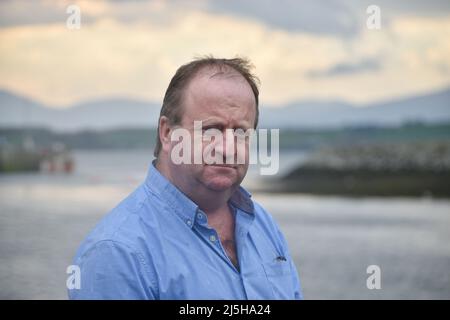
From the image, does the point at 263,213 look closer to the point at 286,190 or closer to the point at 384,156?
the point at 286,190

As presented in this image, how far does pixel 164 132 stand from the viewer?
220 cm

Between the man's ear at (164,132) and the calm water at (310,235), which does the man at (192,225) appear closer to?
the man's ear at (164,132)

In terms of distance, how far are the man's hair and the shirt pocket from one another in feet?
1.42

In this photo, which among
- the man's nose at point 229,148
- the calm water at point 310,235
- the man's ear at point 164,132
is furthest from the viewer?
the calm water at point 310,235

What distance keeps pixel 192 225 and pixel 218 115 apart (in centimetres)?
31

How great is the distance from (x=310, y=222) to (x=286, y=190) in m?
7.19

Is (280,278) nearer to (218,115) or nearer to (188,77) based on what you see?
(218,115)

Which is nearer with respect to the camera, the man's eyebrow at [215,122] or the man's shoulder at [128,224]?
the man's shoulder at [128,224]

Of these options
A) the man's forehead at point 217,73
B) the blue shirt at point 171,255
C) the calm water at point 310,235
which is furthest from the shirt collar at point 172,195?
the calm water at point 310,235

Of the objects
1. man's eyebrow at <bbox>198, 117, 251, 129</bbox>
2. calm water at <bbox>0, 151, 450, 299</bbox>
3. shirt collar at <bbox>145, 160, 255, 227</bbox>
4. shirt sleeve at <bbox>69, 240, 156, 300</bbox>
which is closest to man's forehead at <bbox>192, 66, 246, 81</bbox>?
man's eyebrow at <bbox>198, 117, 251, 129</bbox>

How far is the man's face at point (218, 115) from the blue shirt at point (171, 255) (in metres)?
0.10

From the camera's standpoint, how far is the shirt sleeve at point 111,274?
74.2 inches

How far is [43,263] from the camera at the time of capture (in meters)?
10.4

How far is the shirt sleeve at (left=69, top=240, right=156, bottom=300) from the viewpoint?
1.89 m
